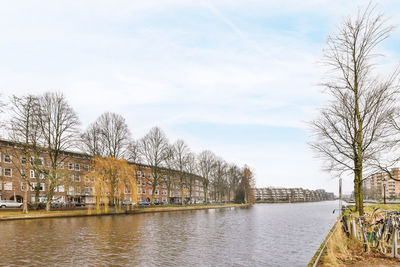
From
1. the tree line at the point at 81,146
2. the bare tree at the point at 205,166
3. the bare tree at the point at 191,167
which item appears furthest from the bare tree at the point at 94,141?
the bare tree at the point at 205,166

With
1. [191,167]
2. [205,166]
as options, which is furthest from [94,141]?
[205,166]

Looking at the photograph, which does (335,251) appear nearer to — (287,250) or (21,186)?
(287,250)

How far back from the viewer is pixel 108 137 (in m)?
63.3

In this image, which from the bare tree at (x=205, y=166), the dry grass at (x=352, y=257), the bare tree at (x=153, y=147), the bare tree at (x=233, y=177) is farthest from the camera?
the bare tree at (x=233, y=177)

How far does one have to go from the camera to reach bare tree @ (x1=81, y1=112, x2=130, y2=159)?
2479 inches

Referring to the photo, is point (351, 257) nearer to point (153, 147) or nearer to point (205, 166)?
point (153, 147)

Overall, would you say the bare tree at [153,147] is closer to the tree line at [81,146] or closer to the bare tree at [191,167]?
the tree line at [81,146]

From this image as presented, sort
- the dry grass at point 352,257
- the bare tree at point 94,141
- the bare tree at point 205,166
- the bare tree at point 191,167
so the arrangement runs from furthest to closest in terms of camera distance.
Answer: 1. the bare tree at point 205,166
2. the bare tree at point 191,167
3. the bare tree at point 94,141
4. the dry grass at point 352,257

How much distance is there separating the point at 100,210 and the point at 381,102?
42.3 metres

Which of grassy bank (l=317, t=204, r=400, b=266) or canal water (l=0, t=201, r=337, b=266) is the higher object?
grassy bank (l=317, t=204, r=400, b=266)

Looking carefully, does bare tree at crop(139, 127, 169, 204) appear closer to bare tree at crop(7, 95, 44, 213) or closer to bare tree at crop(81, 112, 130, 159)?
bare tree at crop(81, 112, 130, 159)

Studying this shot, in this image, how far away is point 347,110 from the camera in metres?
20.2

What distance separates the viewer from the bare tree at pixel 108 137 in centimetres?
6297

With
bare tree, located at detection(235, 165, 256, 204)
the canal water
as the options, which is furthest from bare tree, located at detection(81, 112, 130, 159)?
bare tree, located at detection(235, 165, 256, 204)
